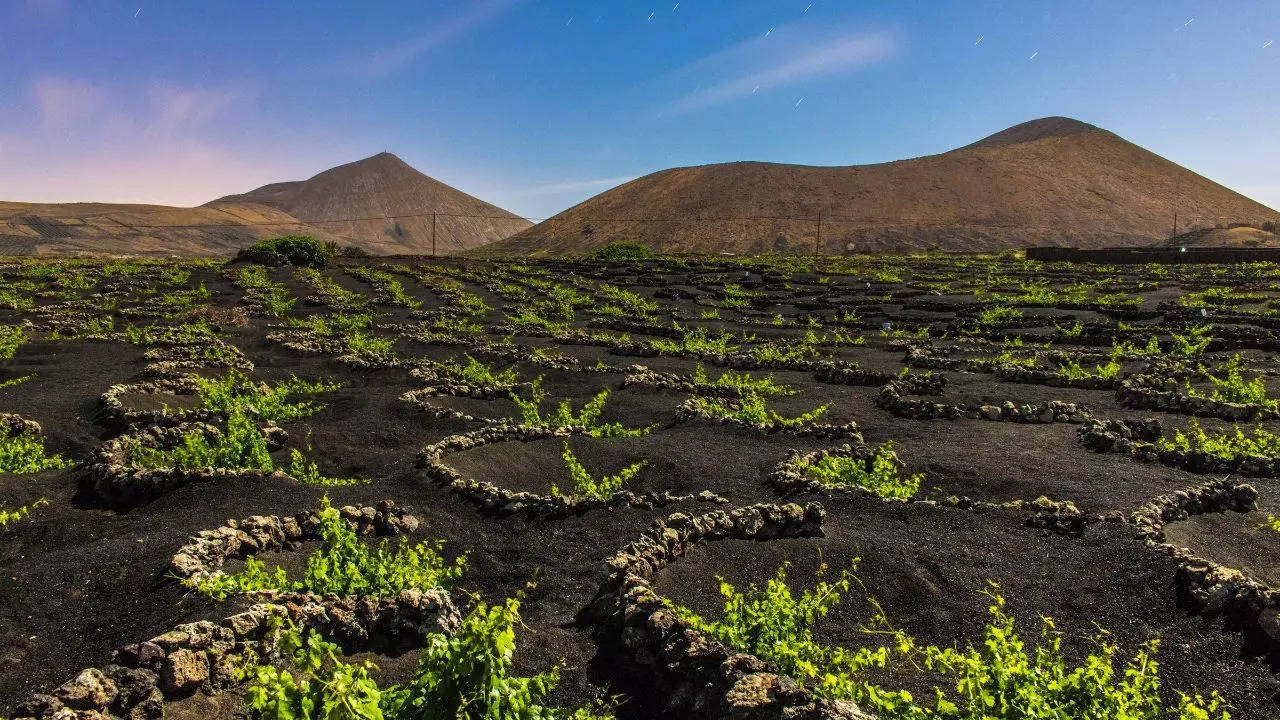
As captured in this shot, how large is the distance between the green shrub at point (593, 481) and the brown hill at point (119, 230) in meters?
135

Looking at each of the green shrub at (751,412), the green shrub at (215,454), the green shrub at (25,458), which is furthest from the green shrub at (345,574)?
the green shrub at (751,412)

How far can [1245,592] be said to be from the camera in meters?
5.32

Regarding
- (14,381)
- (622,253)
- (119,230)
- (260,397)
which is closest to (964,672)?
(260,397)

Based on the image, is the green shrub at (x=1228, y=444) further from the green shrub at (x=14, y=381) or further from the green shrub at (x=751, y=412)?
the green shrub at (x=14, y=381)

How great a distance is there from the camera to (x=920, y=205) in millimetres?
123562

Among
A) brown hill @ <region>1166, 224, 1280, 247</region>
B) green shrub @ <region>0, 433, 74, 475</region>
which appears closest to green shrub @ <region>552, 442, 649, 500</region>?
green shrub @ <region>0, 433, 74, 475</region>

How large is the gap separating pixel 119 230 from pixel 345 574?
179 m

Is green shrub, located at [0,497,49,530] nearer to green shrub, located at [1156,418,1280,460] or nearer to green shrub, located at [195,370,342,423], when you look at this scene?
green shrub, located at [195,370,342,423]

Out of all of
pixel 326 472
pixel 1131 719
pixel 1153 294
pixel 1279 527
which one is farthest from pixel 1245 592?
pixel 1153 294

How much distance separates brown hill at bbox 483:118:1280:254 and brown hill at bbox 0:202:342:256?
6993 centimetres

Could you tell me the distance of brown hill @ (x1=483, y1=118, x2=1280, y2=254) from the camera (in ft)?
363

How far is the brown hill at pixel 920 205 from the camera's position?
4355 inches

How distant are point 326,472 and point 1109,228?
135 m

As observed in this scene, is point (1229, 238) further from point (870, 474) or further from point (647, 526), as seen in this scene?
point (647, 526)
